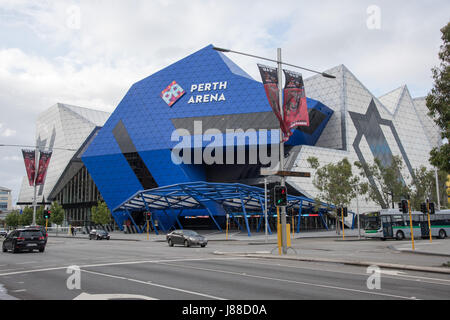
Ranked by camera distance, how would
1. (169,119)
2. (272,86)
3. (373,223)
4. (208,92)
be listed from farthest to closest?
1. (169,119)
2. (208,92)
3. (373,223)
4. (272,86)

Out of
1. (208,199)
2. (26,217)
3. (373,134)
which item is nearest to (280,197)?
(208,199)

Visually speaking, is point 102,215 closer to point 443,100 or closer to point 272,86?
point 272,86

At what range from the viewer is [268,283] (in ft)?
40.4

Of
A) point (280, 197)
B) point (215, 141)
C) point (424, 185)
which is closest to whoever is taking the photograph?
point (280, 197)

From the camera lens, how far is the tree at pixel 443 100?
17828 millimetres

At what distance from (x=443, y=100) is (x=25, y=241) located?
86.0ft

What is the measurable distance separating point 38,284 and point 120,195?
63.3m

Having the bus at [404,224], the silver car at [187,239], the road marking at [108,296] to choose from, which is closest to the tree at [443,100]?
the road marking at [108,296]

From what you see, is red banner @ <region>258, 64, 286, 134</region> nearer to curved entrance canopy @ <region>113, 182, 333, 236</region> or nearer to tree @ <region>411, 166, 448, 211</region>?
curved entrance canopy @ <region>113, 182, 333, 236</region>

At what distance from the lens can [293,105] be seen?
23.0 metres

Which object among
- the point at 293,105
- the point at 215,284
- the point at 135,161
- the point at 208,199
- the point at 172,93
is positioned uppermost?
the point at 172,93

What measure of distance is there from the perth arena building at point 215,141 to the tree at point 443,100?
3825 cm
